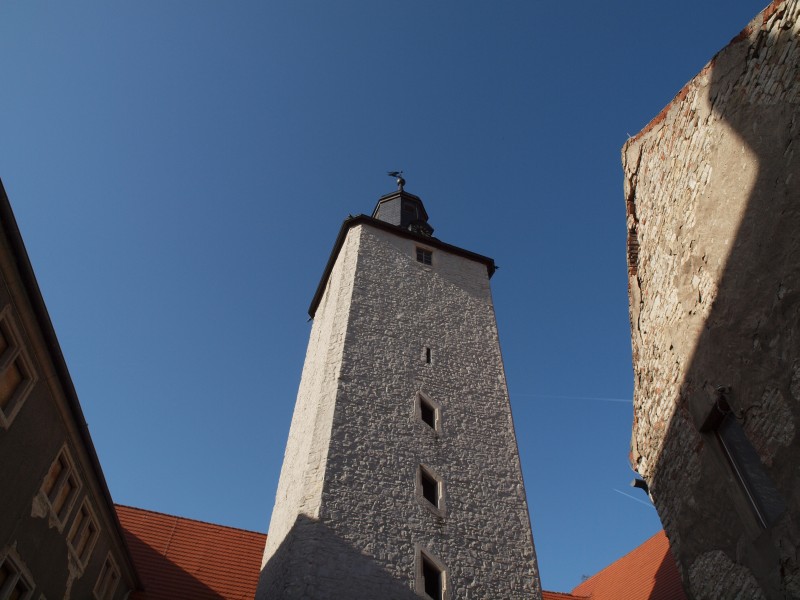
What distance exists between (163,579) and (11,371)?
8172 mm

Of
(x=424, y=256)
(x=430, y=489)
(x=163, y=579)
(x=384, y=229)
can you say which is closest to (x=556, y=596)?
(x=430, y=489)

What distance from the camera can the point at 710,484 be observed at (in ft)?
17.2

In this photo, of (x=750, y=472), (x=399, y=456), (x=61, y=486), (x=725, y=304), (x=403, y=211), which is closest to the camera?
(x=750, y=472)

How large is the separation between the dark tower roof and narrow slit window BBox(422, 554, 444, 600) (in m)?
11.2

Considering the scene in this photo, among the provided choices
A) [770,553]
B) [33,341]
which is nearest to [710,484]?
[770,553]

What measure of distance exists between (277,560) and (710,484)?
6895 mm

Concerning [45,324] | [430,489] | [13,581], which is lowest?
[13,581]

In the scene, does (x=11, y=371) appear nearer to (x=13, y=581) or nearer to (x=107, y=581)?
(x=13, y=581)

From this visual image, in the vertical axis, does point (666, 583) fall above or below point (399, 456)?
below

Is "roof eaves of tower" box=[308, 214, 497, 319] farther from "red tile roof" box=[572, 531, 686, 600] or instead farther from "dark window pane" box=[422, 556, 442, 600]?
"dark window pane" box=[422, 556, 442, 600]

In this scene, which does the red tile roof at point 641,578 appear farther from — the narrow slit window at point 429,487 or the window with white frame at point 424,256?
the window with white frame at point 424,256

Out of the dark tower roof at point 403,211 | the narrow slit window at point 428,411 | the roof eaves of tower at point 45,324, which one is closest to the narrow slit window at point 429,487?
the narrow slit window at point 428,411

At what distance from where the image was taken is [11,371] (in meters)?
5.76

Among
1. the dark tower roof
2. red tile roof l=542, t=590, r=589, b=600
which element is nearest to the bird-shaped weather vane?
the dark tower roof
